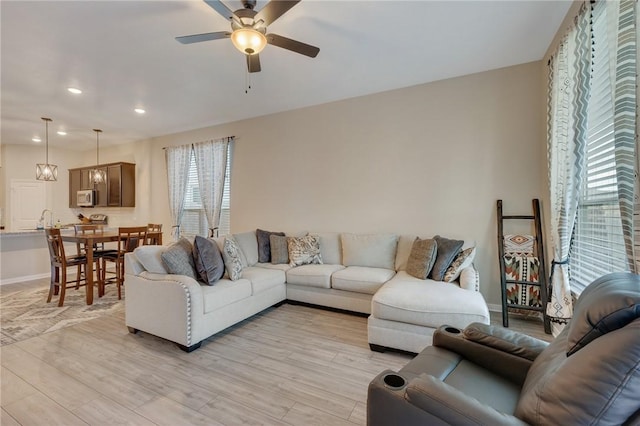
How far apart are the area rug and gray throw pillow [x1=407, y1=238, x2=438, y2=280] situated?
3780mm

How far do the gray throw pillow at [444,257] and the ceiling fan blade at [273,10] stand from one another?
8.83 feet

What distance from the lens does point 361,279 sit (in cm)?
328

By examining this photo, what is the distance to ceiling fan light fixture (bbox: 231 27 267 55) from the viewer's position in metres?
2.00

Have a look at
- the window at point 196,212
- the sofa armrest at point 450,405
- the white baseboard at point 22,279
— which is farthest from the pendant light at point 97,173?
the sofa armrest at point 450,405

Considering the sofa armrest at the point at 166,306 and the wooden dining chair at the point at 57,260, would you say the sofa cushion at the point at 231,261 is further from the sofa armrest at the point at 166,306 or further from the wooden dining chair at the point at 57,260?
the wooden dining chair at the point at 57,260

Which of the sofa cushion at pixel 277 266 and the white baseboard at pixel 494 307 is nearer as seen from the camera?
the white baseboard at pixel 494 307

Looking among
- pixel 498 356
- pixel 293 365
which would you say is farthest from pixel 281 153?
pixel 498 356

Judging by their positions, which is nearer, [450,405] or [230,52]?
[450,405]

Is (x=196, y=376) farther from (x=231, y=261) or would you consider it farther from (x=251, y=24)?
(x=251, y=24)

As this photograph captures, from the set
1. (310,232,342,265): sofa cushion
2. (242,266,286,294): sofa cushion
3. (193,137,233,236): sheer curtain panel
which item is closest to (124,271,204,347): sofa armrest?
(242,266,286,294): sofa cushion

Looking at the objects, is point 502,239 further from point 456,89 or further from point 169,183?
point 169,183

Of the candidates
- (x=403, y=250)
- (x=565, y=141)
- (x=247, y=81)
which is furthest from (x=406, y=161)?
(x=247, y=81)

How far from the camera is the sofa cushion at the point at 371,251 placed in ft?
12.2

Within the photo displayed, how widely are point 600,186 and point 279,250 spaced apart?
3430mm
